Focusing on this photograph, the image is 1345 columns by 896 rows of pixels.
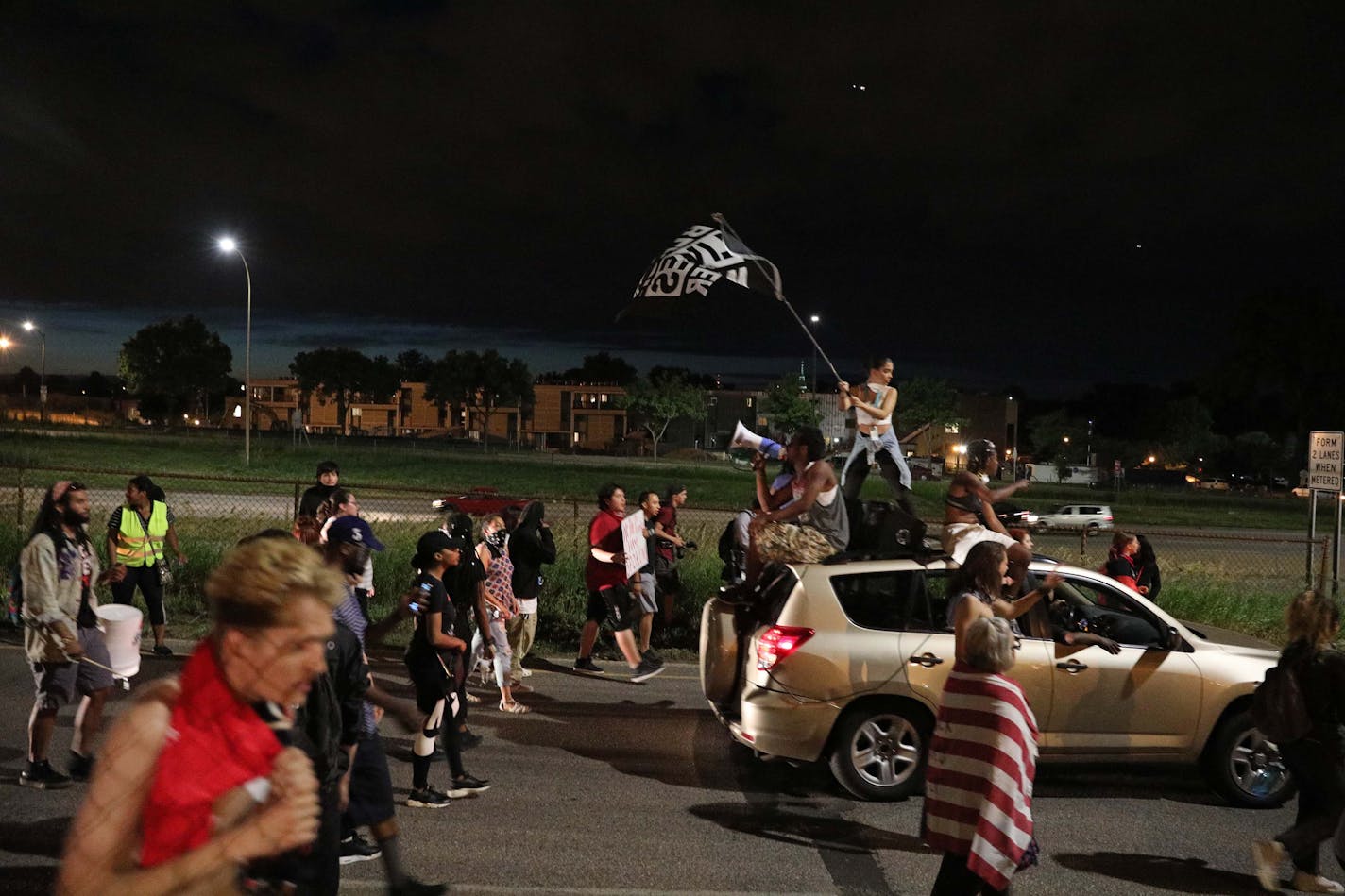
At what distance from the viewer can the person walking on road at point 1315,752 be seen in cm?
530

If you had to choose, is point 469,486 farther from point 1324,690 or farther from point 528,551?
point 1324,690

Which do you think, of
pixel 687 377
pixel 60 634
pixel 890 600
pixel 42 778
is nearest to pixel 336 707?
pixel 60 634

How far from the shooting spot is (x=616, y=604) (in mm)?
10500

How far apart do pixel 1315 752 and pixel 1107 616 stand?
2159 millimetres

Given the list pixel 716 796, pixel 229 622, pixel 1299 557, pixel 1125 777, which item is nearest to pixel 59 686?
pixel 716 796

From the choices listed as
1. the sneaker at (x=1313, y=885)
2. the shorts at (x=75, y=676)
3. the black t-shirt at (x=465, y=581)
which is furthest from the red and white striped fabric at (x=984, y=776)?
the shorts at (x=75, y=676)

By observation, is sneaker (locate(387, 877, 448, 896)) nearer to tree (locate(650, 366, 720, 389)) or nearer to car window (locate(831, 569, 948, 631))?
car window (locate(831, 569, 948, 631))

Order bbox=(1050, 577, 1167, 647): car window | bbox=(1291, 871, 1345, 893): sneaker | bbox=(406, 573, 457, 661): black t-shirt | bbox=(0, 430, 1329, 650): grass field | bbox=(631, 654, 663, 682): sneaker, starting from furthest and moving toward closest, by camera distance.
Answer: bbox=(0, 430, 1329, 650): grass field < bbox=(631, 654, 663, 682): sneaker < bbox=(1050, 577, 1167, 647): car window < bbox=(406, 573, 457, 661): black t-shirt < bbox=(1291, 871, 1345, 893): sneaker

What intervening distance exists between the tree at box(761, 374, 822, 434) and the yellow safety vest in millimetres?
55964

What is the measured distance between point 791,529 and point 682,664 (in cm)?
456

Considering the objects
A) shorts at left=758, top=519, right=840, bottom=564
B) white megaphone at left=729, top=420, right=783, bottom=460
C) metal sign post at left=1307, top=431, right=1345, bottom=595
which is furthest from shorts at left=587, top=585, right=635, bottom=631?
metal sign post at left=1307, top=431, right=1345, bottom=595

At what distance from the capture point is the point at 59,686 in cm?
648

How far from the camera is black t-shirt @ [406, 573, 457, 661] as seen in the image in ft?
20.5

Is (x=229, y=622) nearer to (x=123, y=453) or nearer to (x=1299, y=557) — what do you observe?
(x=1299, y=557)
